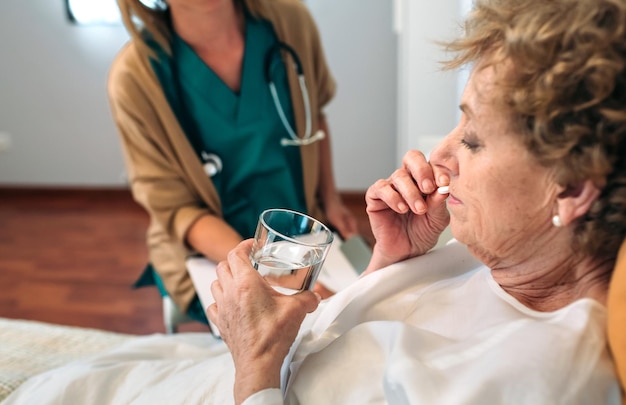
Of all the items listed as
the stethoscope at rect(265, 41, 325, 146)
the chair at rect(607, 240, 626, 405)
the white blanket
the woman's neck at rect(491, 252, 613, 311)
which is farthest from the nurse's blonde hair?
the chair at rect(607, 240, 626, 405)

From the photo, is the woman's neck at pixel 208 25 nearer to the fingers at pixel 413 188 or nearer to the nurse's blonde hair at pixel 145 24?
the nurse's blonde hair at pixel 145 24

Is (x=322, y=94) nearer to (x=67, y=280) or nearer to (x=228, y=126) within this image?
(x=228, y=126)

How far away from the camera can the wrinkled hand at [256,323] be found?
0.83 metres

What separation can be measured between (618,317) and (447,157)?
0.33 m

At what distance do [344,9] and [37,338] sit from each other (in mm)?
2139

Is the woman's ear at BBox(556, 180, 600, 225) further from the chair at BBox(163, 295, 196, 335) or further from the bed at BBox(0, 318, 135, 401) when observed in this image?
the chair at BBox(163, 295, 196, 335)

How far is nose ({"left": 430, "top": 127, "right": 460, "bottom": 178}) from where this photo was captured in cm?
89

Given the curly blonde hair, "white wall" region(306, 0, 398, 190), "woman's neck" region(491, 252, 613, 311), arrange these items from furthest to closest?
"white wall" region(306, 0, 398, 190) → "woman's neck" region(491, 252, 613, 311) → the curly blonde hair

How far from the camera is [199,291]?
1.41m

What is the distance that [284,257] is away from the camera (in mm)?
897

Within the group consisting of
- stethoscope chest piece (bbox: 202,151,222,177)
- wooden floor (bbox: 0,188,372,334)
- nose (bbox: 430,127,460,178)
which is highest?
nose (bbox: 430,127,460,178)

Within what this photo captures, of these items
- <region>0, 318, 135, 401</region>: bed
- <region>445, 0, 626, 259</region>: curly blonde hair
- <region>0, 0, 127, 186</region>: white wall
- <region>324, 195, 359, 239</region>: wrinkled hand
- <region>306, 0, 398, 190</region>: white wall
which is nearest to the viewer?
<region>445, 0, 626, 259</region>: curly blonde hair

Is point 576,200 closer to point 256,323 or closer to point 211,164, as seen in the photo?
point 256,323

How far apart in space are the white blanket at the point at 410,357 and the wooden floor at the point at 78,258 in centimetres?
138
